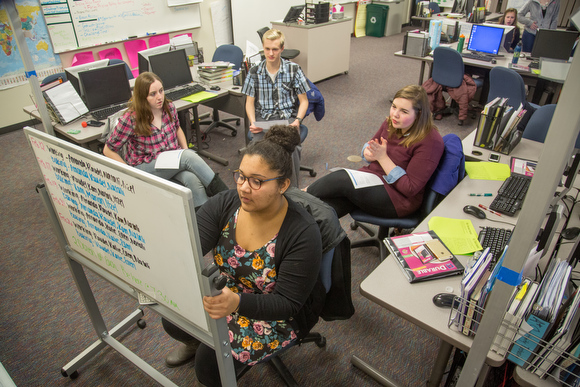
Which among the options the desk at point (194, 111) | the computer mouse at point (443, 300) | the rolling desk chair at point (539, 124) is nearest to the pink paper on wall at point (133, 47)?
the desk at point (194, 111)

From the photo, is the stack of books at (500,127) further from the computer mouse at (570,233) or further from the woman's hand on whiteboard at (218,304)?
the woman's hand on whiteboard at (218,304)

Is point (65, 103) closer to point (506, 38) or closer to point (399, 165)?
point (399, 165)

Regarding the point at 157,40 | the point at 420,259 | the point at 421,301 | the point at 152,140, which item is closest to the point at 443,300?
the point at 421,301

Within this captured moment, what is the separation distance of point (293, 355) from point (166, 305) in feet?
3.09

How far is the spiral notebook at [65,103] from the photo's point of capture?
2904mm

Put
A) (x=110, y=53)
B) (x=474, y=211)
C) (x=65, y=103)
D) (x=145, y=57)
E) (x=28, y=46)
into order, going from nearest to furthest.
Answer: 1. (x=474, y=211)
2. (x=65, y=103)
3. (x=145, y=57)
4. (x=28, y=46)
5. (x=110, y=53)

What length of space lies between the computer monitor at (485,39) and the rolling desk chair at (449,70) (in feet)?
1.42

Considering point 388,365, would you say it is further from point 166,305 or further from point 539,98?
point 539,98

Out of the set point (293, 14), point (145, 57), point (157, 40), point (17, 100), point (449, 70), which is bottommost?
point (17, 100)

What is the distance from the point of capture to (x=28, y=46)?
403 cm

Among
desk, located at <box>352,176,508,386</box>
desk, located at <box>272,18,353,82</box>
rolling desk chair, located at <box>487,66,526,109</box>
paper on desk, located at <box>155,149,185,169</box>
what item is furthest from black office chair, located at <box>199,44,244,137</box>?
desk, located at <box>352,176,508,386</box>

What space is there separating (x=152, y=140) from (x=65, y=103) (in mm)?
907

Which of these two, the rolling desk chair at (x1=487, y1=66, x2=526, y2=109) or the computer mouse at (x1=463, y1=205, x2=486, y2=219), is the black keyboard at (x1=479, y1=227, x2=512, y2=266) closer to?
the computer mouse at (x1=463, y1=205, x2=486, y2=219)

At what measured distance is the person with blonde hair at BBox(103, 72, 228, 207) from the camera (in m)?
2.51
